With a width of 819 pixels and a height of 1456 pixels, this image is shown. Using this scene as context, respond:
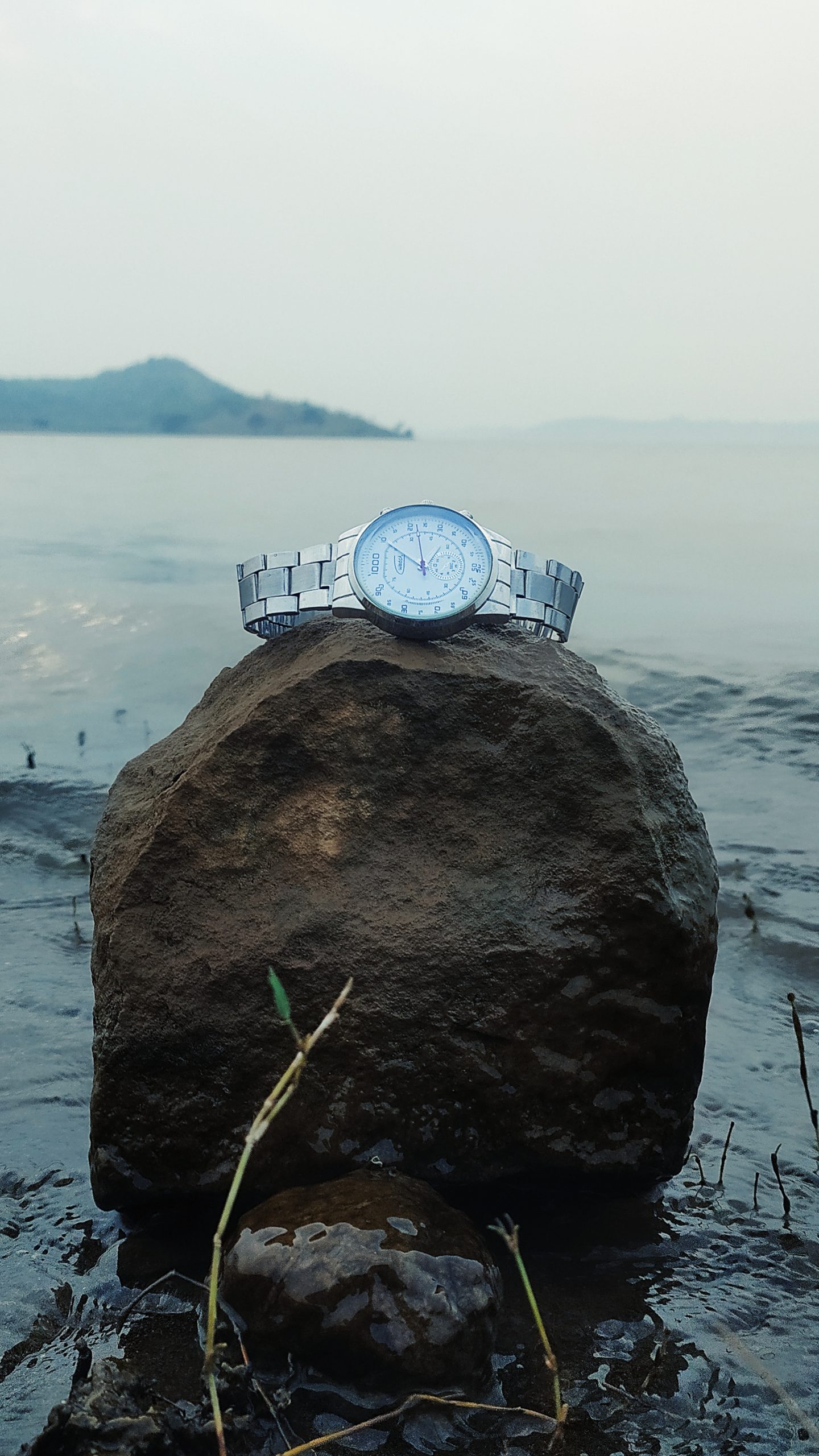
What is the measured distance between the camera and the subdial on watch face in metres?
3.76

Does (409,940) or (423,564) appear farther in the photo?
(423,564)

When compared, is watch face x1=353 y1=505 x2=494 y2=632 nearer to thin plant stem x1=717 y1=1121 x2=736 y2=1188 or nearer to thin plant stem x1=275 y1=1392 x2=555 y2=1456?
thin plant stem x1=717 y1=1121 x2=736 y2=1188

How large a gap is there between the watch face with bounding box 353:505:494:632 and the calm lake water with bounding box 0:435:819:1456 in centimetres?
82

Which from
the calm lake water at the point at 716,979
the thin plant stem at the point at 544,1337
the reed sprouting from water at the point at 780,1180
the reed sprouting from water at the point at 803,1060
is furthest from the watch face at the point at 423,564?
the reed sprouting from water at the point at 780,1180

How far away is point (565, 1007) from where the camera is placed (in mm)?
3447

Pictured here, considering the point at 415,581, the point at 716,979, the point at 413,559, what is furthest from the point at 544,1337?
the point at 716,979

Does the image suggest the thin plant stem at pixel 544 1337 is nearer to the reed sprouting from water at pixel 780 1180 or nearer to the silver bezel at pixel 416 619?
the reed sprouting from water at pixel 780 1180

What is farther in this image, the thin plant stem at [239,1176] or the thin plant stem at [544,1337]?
the thin plant stem at [544,1337]

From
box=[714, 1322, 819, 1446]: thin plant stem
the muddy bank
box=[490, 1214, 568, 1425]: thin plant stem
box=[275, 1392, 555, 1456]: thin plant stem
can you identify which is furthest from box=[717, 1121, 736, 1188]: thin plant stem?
box=[275, 1392, 555, 1456]: thin plant stem

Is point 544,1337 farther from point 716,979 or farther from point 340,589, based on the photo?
point 716,979

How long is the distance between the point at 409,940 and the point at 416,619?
1001 millimetres

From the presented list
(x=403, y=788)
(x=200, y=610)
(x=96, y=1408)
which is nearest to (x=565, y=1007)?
(x=403, y=788)

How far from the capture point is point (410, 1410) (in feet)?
9.10

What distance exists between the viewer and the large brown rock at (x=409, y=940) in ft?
11.2
